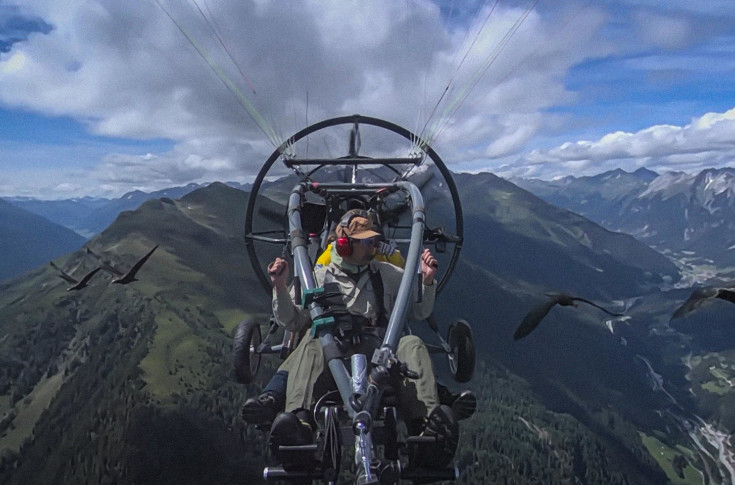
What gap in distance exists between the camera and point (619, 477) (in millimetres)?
189875

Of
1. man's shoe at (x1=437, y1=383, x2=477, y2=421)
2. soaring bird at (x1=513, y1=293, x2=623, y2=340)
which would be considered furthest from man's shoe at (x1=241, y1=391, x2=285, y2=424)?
soaring bird at (x1=513, y1=293, x2=623, y2=340)

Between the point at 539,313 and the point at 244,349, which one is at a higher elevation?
the point at 539,313

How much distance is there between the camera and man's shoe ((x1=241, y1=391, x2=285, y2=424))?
6.89 meters

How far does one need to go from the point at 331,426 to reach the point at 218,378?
539 ft

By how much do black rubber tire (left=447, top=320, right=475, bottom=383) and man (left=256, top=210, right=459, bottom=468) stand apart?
0.63 metres

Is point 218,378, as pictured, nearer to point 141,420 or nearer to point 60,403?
point 141,420

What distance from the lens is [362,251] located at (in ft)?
26.3

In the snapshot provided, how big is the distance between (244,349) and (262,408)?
2.06m

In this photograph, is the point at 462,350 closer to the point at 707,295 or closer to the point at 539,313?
the point at 539,313

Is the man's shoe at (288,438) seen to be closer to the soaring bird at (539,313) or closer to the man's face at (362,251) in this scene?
the man's face at (362,251)

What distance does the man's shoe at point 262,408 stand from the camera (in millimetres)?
6895

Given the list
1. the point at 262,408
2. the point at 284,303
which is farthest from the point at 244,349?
the point at 262,408

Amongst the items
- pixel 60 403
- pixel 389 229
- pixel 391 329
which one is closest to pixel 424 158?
pixel 389 229

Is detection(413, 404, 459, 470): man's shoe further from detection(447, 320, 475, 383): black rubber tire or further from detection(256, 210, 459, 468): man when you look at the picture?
detection(447, 320, 475, 383): black rubber tire
